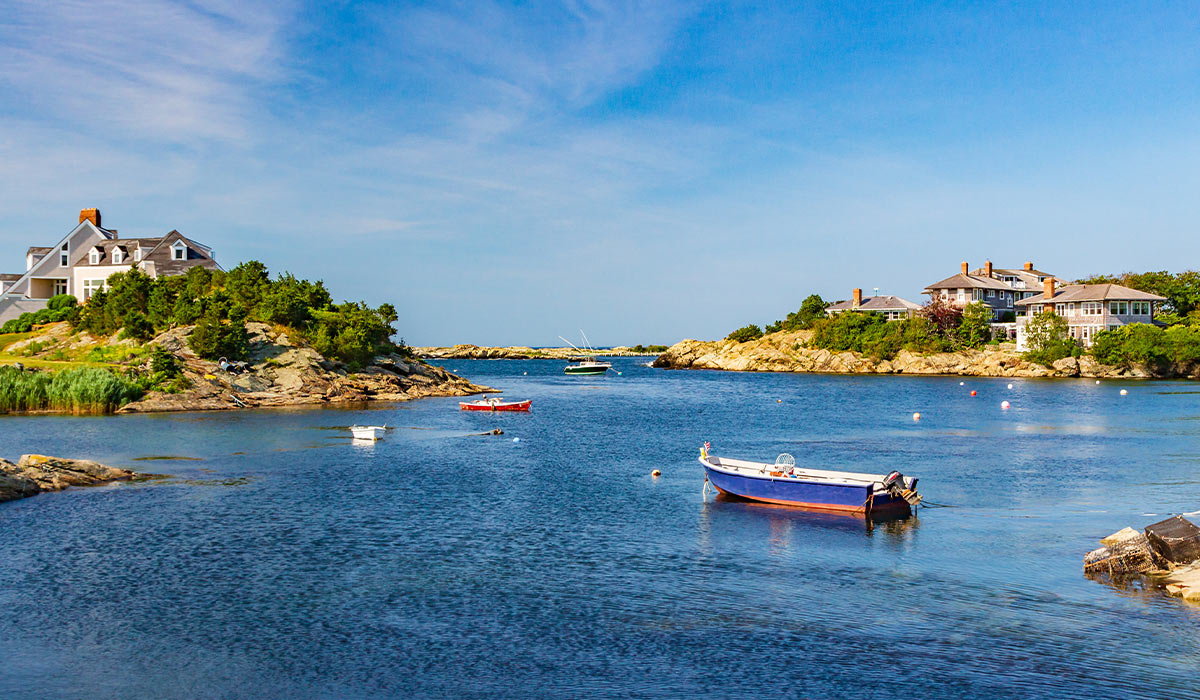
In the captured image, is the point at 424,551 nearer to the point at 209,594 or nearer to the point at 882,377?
the point at 209,594

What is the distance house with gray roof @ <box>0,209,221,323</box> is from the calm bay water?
55374mm

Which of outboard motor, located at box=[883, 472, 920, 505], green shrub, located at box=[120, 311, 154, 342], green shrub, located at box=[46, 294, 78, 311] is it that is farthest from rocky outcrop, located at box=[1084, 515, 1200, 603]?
green shrub, located at box=[46, 294, 78, 311]

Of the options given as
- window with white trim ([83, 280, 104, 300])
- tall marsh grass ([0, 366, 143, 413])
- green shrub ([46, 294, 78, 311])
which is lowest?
tall marsh grass ([0, 366, 143, 413])

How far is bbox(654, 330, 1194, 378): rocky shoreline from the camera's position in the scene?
13050cm

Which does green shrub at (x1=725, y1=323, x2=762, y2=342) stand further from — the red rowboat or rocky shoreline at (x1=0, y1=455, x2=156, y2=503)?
rocky shoreline at (x1=0, y1=455, x2=156, y2=503)

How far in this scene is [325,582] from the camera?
24.6 meters

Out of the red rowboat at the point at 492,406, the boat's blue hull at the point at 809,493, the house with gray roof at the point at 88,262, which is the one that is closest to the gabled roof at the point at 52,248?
the house with gray roof at the point at 88,262

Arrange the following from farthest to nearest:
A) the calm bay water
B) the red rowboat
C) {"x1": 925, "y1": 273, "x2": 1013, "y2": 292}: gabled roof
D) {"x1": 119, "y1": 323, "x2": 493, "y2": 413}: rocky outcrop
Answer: {"x1": 925, "y1": 273, "x2": 1013, "y2": 292}: gabled roof
the red rowboat
{"x1": 119, "y1": 323, "x2": 493, "y2": 413}: rocky outcrop
the calm bay water

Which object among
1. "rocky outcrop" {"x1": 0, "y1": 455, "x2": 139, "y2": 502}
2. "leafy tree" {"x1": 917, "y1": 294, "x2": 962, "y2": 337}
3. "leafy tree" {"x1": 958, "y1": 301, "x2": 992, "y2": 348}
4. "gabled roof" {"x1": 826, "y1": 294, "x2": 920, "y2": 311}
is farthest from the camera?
"gabled roof" {"x1": 826, "y1": 294, "x2": 920, "y2": 311}

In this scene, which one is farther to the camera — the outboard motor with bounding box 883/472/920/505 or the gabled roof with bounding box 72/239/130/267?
the gabled roof with bounding box 72/239/130/267

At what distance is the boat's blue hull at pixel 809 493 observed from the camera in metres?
33.7

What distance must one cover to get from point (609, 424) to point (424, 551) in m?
43.9

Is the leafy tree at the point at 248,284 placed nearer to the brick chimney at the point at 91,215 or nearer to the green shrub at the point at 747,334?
the brick chimney at the point at 91,215

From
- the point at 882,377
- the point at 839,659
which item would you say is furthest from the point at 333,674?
the point at 882,377
